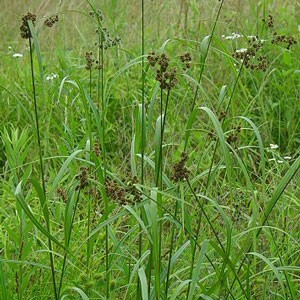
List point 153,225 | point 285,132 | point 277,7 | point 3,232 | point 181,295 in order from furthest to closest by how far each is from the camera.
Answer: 1. point 277,7
2. point 285,132
3. point 3,232
4. point 181,295
5. point 153,225

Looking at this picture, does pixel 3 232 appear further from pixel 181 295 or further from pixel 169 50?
pixel 169 50

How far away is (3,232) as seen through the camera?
9.71ft

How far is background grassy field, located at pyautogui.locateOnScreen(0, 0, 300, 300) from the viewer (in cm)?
190

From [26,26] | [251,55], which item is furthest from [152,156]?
[26,26]

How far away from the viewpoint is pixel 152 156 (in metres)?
3.04

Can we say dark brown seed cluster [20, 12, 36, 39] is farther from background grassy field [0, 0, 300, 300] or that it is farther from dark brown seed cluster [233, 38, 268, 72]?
dark brown seed cluster [233, 38, 268, 72]

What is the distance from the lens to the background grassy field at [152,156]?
1902 millimetres

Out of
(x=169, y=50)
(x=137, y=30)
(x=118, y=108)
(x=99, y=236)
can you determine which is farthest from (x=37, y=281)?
(x=137, y=30)

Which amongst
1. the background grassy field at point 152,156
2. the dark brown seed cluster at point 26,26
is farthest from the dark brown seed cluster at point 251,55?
the dark brown seed cluster at point 26,26

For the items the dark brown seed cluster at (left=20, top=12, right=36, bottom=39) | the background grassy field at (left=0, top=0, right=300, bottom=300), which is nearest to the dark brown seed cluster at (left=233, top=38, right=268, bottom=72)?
the background grassy field at (left=0, top=0, right=300, bottom=300)

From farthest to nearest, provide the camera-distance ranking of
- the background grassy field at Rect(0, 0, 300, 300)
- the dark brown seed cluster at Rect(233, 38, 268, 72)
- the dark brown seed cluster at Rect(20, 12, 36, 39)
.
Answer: the dark brown seed cluster at Rect(233, 38, 268, 72), the background grassy field at Rect(0, 0, 300, 300), the dark brown seed cluster at Rect(20, 12, 36, 39)

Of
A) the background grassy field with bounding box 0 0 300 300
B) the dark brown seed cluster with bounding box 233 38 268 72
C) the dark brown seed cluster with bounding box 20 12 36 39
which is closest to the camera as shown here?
the dark brown seed cluster with bounding box 20 12 36 39

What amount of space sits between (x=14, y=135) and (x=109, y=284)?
2.41 ft

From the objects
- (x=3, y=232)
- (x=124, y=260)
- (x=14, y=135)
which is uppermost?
(x=14, y=135)
